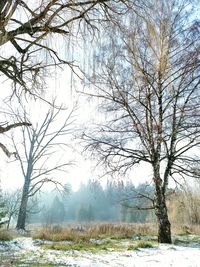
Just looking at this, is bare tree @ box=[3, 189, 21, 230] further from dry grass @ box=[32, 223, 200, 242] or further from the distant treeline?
dry grass @ box=[32, 223, 200, 242]

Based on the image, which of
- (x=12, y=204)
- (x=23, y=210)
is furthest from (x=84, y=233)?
(x=12, y=204)

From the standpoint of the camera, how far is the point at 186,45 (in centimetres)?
1052

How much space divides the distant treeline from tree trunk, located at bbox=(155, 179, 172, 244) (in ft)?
1.71

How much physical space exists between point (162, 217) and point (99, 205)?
67001 millimetres

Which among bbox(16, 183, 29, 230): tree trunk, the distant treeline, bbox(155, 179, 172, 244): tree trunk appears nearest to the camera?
bbox(155, 179, 172, 244): tree trunk

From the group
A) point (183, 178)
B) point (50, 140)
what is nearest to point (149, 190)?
point (183, 178)

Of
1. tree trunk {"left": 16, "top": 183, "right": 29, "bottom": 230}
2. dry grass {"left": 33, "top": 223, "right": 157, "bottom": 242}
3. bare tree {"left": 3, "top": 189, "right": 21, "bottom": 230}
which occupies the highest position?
bare tree {"left": 3, "top": 189, "right": 21, "bottom": 230}

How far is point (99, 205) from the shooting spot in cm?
7569

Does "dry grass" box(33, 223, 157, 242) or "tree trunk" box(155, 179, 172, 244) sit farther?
"dry grass" box(33, 223, 157, 242)

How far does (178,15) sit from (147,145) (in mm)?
4551

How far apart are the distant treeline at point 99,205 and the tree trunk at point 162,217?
52cm

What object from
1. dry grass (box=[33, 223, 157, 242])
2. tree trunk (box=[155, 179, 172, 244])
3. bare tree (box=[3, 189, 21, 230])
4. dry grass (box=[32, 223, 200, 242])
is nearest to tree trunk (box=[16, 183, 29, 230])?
dry grass (box=[32, 223, 200, 242])

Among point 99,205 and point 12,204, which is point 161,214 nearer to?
point 12,204

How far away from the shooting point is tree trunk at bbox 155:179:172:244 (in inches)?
391
